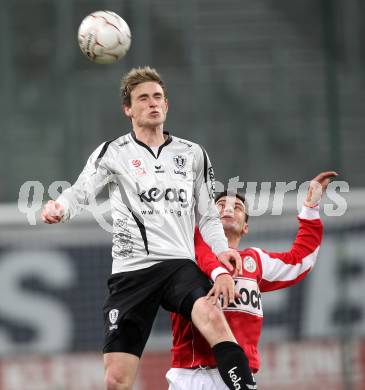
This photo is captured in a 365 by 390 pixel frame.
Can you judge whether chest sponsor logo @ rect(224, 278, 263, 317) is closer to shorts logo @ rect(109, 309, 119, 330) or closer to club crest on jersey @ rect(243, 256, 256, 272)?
club crest on jersey @ rect(243, 256, 256, 272)

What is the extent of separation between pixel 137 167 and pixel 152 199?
0.17 metres

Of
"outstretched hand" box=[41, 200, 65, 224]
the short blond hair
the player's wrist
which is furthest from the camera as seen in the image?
the player's wrist

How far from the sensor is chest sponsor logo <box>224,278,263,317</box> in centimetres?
523

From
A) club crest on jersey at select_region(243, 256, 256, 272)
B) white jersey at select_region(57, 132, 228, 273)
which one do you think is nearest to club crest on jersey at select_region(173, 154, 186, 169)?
white jersey at select_region(57, 132, 228, 273)

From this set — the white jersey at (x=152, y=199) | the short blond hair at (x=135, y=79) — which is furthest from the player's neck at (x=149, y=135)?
the short blond hair at (x=135, y=79)

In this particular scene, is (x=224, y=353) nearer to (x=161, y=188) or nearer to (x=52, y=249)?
(x=161, y=188)

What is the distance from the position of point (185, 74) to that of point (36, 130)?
1.31m

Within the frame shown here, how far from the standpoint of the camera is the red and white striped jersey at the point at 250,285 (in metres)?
5.22

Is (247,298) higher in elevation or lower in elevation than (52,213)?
lower

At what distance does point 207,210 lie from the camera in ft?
16.8

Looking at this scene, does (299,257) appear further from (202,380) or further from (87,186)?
(87,186)

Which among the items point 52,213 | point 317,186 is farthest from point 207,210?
point 52,213

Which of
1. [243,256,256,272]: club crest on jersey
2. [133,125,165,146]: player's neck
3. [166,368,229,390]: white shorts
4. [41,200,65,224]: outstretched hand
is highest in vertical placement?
[133,125,165,146]: player's neck

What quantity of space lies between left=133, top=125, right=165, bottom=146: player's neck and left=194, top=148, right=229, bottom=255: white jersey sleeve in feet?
0.68
